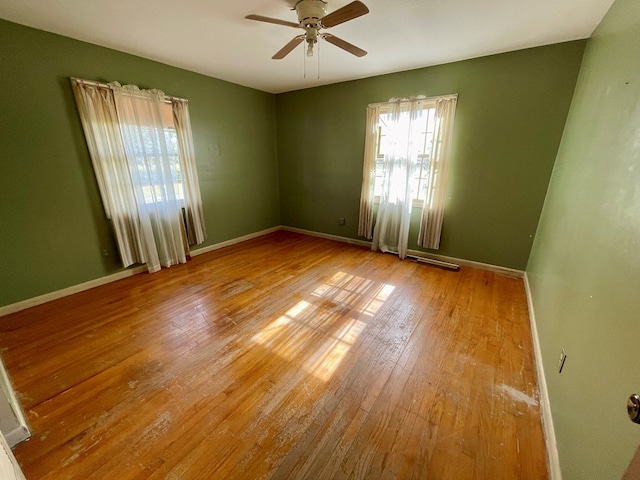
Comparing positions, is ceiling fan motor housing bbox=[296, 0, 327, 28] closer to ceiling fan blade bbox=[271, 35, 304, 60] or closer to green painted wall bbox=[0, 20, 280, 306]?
ceiling fan blade bbox=[271, 35, 304, 60]

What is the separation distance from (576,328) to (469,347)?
2.57ft

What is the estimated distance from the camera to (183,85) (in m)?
3.23

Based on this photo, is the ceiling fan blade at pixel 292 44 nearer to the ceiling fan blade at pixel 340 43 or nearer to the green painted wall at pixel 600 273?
the ceiling fan blade at pixel 340 43

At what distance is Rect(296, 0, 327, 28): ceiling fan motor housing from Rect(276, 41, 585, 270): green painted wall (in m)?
1.86

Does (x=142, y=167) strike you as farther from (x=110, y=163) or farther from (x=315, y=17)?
(x=315, y=17)

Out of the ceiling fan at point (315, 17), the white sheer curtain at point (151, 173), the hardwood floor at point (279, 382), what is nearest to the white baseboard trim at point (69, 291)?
the hardwood floor at point (279, 382)

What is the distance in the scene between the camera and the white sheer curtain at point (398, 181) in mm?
3238

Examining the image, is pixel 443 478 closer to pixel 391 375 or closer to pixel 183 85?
pixel 391 375

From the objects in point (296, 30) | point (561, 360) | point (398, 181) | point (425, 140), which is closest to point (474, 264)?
point (398, 181)

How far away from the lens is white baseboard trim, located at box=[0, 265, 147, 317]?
235cm

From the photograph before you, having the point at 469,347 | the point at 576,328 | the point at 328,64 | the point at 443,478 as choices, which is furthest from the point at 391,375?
the point at 328,64

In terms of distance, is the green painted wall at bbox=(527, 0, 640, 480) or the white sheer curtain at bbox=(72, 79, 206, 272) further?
the white sheer curtain at bbox=(72, 79, 206, 272)

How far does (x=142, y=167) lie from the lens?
114 inches

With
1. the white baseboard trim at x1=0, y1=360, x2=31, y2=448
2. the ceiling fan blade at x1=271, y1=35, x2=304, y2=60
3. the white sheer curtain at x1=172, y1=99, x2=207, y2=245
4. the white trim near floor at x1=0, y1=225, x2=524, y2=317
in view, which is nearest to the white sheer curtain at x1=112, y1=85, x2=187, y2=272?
the white sheer curtain at x1=172, y1=99, x2=207, y2=245
